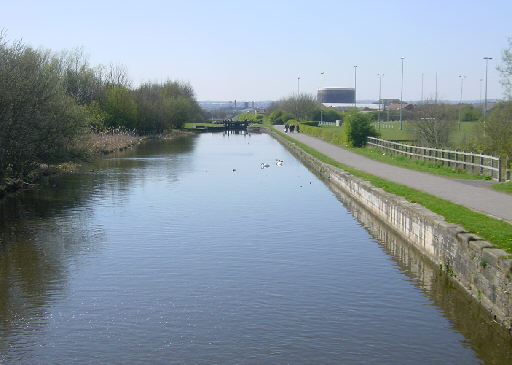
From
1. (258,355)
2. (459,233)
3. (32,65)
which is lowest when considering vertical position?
(258,355)

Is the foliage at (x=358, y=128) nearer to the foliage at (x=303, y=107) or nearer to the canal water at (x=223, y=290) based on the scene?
the canal water at (x=223, y=290)

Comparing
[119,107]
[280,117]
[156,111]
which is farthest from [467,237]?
[280,117]

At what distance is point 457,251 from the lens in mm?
13617

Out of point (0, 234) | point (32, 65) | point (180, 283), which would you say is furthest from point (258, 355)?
point (32, 65)

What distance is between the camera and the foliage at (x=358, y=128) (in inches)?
1978

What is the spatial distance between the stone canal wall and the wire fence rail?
5.40 m

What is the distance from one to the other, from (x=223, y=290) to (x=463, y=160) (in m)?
18.7

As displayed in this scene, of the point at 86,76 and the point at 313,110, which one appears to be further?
the point at 313,110

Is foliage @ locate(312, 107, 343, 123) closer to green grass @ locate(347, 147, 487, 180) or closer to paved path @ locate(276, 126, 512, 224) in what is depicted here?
green grass @ locate(347, 147, 487, 180)

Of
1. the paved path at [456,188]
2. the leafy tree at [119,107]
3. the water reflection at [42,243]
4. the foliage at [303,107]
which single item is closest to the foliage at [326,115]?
the foliage at [303,107]

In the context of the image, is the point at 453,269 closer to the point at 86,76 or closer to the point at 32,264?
the point at 32,264

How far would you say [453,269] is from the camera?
46.0 ft

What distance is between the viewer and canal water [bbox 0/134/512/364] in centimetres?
1045

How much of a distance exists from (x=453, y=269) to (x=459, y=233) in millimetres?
911
